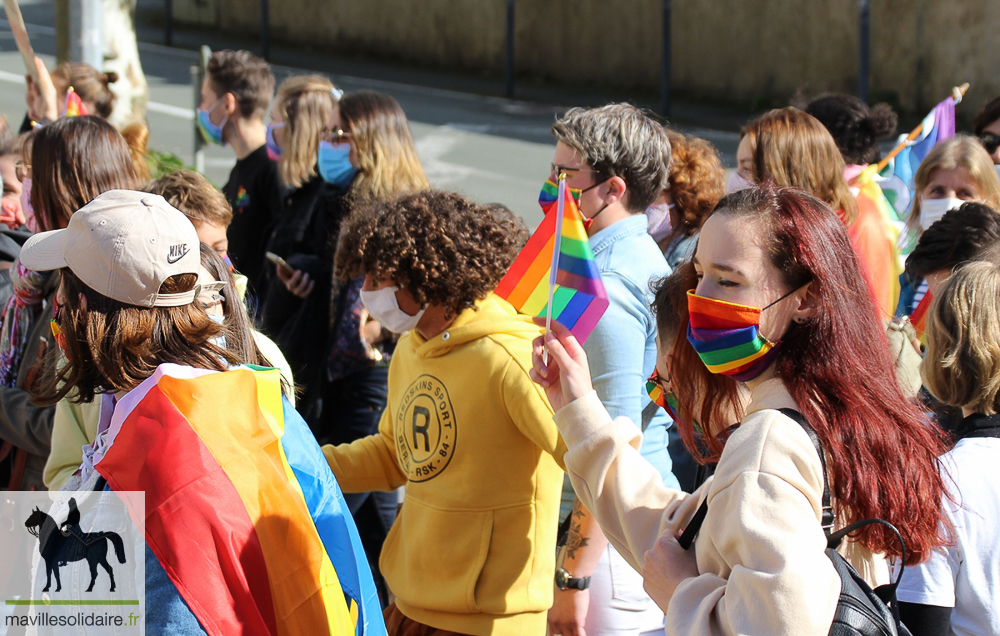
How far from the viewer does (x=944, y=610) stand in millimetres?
2367

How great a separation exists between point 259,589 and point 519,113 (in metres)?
15.8

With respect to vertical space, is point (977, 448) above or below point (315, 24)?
above

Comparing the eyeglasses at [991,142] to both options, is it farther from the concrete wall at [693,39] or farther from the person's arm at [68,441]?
the concrete wall at [693,39]

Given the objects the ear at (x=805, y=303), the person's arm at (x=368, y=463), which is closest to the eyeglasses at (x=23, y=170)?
the person's arm at (x=368, y=463)

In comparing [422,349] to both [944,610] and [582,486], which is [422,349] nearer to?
[582,486]

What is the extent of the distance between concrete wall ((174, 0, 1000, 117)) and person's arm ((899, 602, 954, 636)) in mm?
13931

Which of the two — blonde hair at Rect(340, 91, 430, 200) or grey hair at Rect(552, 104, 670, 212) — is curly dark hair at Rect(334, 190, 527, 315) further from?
blonde hair at Rect(340, 91, 430, 200)

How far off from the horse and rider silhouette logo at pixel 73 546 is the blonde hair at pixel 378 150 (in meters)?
2.68

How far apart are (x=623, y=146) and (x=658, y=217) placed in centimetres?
95

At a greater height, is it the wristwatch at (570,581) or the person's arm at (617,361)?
the person's arm at (617,361)

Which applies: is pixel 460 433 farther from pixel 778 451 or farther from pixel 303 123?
pixel 303 123

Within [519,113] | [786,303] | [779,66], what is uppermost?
[786,303]

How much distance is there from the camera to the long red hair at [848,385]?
1.79 m

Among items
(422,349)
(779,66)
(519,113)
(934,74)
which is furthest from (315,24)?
(422,349)
